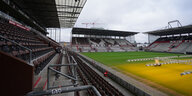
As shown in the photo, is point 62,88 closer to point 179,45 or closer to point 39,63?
point 39,63

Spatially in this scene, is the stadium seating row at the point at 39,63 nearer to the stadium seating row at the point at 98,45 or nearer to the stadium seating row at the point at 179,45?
the stadium seating row at the point at 98,45

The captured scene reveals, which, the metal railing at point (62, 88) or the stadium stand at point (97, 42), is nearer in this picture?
the metal railing at point (62, 88)

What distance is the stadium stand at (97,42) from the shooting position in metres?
48.1

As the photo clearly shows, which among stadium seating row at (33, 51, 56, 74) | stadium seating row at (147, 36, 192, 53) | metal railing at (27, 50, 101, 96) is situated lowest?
stadium seating row at (33, 51, 56, 74)

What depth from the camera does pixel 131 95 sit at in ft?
20.7

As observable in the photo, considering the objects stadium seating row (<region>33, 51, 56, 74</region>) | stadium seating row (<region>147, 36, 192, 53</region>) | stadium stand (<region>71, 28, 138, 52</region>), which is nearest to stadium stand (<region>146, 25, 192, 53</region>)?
stadium seating row (<region>147, 36, 192, 53</region>)

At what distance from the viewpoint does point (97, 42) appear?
55.8m

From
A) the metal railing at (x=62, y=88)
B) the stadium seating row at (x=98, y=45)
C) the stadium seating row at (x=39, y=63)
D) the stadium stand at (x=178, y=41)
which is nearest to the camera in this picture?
the metal railing at (x=62, y=88)

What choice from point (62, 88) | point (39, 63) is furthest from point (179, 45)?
point (62, 88)

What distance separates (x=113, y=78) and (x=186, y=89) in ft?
18.1

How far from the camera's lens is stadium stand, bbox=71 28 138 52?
48.1m

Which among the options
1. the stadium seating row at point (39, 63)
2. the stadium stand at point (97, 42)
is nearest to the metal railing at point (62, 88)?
the stadium seating row at point (39, 63)

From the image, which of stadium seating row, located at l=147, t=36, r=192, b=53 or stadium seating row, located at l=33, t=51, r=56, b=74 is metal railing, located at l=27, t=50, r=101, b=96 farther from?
stadium seating row, located at l=147, t=36, r=192, b=53

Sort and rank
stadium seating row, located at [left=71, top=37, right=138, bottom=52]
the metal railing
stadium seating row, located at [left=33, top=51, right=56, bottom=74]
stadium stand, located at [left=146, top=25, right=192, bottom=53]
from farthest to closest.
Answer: stadium seating row, located at [left=71, top=37, right=138, bottom=52]
stadium stand, located at [left=146, top=25, right=192, bottom=53]
stadium seating row, located at [left=33, top=51, right=56, bottom=74]
the metal railing
